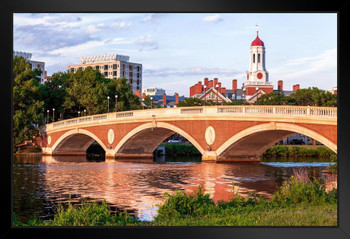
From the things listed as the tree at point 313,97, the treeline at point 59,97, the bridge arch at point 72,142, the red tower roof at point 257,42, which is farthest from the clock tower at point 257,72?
the bridge arch at point 72,142

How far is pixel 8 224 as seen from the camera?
8.95 m

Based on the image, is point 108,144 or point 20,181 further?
point 108,144

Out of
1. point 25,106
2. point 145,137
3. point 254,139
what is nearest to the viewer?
point 254,139

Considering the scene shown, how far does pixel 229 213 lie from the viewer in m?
12.3

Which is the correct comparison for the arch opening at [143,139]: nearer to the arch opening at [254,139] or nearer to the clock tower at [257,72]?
the arch opening at [254,139]

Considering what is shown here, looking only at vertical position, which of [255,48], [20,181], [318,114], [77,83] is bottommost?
[20,181]

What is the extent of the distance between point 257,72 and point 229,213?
7426 cm

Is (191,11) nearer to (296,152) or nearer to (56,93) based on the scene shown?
(296,152)

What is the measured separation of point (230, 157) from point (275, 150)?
53.9ft

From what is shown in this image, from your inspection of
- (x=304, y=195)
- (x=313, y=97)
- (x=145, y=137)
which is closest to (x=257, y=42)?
(x=313, y=97)

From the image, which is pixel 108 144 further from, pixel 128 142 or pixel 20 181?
pixel 20 181

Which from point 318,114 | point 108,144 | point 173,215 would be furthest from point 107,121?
point 173,215

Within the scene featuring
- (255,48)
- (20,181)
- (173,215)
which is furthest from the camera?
(255,48)

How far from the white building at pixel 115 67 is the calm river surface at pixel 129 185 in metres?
77.1
